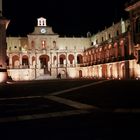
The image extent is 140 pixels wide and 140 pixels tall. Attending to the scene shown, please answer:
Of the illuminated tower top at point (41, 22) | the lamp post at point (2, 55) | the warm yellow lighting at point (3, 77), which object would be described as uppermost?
the illuminated tower top at point (41, 22)

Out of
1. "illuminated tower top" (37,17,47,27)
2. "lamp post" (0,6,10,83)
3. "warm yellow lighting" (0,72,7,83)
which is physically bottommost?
"warm yellow lighting" (0,72,7,83)

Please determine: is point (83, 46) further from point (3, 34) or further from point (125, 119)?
point (125, 119)

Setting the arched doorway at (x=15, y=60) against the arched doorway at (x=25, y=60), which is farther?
the arched doorway at (x=25, y=60)

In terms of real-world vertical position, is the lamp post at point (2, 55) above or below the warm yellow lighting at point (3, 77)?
above

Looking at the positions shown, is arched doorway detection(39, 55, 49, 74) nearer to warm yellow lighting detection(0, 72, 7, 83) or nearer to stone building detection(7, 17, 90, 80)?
stone building detection(7, 17, 90, 80)

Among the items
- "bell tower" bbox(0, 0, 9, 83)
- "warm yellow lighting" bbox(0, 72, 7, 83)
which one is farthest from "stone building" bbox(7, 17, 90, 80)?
"warm yellow lighting" bbox(0, 72, 7, 83)

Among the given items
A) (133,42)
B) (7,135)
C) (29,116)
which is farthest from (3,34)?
(7,135)

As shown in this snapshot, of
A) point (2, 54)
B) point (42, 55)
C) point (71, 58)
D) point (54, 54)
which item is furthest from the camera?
point (71, 58)

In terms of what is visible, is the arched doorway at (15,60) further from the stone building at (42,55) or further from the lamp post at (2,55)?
the lamp post at (2,55)

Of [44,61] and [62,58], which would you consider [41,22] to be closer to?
[44,61]

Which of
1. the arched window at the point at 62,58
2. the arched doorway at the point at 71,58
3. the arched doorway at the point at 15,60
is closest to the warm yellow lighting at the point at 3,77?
the arched doorway at the point at 15,60

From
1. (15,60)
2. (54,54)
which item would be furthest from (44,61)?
(15,60)

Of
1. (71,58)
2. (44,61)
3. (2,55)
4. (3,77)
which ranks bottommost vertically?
(3,77)

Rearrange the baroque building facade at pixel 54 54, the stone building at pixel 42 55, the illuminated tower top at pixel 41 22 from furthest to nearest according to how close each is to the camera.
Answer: the illuminated tower top at pixel 41 22 → the stone building at pixel 42 55 → the baroque building facade at pixel 54 54
